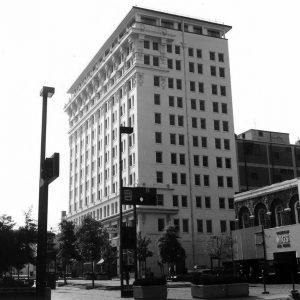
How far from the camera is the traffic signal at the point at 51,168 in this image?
49.2 feet

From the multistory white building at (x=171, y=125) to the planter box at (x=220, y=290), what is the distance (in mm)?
48739

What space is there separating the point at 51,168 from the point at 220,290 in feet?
49.9

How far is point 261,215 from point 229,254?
21174mm

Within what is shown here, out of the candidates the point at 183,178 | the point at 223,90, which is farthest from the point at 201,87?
the point at 183,178

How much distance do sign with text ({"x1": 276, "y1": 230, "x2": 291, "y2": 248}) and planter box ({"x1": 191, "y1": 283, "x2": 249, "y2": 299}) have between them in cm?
1713

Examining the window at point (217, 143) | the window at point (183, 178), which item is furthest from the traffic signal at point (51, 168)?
the window at point (217, 143)

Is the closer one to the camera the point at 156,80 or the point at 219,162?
the point at 156,80

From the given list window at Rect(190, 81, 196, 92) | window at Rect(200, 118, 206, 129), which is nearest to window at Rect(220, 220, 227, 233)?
window at Rect(200, 118, 206, 129)

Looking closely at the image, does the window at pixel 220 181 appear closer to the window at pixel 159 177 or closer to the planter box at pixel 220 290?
the window at pixel 159 177

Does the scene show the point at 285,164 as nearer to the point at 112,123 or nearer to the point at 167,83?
the point at 167,83

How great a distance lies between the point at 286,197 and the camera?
43.7 meters

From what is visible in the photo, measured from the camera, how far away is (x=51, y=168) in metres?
15.1

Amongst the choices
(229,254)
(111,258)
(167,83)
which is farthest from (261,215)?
(167,83)

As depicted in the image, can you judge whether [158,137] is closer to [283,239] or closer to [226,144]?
[226,144]
